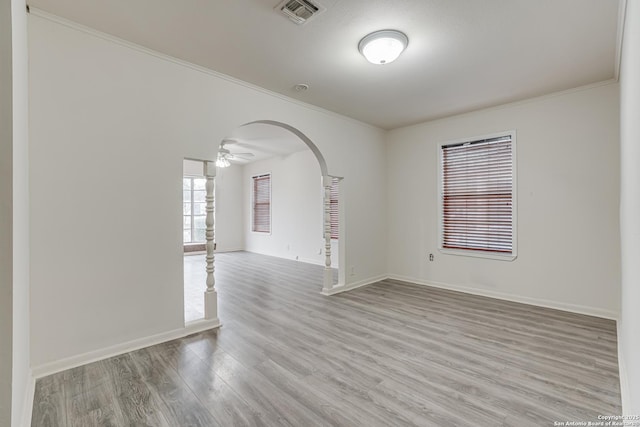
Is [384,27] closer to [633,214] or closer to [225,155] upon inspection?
[633,214]

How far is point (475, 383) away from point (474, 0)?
2.66 meters

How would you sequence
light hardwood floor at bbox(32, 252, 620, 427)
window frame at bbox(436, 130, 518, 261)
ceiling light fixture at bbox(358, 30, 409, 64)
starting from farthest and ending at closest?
window frame at bbox(436, 130, 518, 261) → ceiling light fixture at bbox(358, 30, 409, 64) → light hardwood floor at bbox(32, 252, 620, 427)

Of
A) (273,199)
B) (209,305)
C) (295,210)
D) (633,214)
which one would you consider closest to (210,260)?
(209,305)

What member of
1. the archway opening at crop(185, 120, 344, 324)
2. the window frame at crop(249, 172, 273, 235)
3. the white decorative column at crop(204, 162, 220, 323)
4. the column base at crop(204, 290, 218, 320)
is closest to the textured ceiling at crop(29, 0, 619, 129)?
the white decorative column at crop(204, 162, 220, 323)

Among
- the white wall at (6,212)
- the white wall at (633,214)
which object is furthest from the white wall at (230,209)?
the white wall at (633,214)

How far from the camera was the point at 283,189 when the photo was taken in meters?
7.84

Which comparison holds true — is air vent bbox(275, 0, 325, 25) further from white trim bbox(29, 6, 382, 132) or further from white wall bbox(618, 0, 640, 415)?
white wall bbox(618, 0, 640, 415)

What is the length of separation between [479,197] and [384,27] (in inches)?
115

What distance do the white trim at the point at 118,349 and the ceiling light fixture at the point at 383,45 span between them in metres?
2.99

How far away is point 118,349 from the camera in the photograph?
98.5 inches

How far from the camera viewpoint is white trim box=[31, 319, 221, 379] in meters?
2.20

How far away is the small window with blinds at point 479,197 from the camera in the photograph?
4066 millimetres

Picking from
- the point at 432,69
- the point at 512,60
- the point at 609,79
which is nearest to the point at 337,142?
the point at 432,69

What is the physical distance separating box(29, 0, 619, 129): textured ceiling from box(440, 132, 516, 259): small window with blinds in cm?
83
